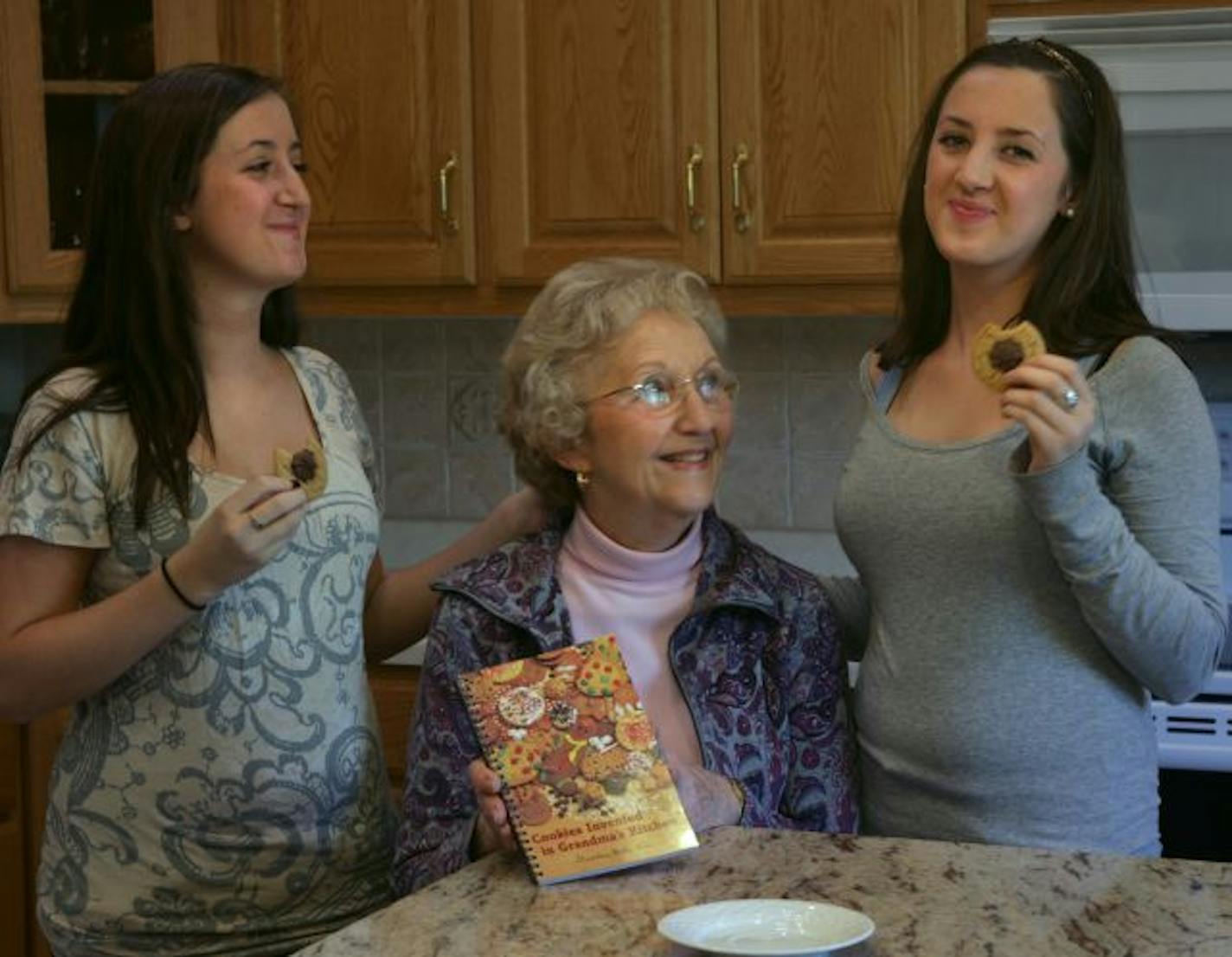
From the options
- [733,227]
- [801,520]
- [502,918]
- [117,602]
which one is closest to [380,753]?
[117,602]

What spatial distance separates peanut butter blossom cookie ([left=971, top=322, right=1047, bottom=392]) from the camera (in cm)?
174

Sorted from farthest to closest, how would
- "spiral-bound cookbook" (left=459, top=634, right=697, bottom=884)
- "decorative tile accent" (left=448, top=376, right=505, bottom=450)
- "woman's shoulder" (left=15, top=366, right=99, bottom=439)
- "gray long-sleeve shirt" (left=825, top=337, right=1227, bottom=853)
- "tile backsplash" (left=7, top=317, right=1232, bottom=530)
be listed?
"decorative tile accent" (left=448, top=376, right=505, bottom=450) → "tile backsplash" (left=7, top=317, right=1232, bottom=530) → "woman's shoulder" (left=15, top=366, right=99, bottom=439) → "gray long-sleeve shirt" (left=825, top=337, right=1227, bottom=853) → "spiral-bound cookbook" (left=459, top=634, right=697, bottom=884)

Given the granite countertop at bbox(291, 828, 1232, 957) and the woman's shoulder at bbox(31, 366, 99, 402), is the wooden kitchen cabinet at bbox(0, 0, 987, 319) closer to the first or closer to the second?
the woman's shoulder at bbox(31, 366, 99, 402)

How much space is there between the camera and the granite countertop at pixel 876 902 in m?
1.46

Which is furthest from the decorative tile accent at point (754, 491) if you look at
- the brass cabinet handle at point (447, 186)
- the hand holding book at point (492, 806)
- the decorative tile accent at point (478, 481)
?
the hand holding book at point (492, 806)

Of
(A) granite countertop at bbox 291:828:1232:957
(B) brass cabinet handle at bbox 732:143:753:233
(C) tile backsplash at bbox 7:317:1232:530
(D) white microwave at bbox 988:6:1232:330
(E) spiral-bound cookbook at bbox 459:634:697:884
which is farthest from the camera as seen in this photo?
(C) tile backsplash at bbox 7:317:1232:530

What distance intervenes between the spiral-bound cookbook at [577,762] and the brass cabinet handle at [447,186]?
63.9 inches

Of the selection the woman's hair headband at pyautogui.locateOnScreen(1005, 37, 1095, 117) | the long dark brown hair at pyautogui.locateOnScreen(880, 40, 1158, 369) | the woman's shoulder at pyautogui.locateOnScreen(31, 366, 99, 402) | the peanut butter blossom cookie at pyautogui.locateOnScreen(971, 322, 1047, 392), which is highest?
the woman's hair headband at pyautogui.locateOnScreen(1005, 37, 1095, 117)

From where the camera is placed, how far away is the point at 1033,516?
1805mm

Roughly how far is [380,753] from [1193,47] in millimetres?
1513

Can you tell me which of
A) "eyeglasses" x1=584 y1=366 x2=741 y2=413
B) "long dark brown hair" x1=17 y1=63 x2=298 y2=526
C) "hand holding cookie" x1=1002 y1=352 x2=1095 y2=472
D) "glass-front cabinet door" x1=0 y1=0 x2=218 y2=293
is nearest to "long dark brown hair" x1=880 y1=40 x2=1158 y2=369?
"hand holding cookie" x1=1002 y1=352 x2=1095 y2=472

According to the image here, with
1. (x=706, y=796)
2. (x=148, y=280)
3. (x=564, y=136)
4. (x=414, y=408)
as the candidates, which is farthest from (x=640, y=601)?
(x=414, y=408)

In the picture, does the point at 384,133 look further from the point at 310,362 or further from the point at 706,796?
the point at 706,796

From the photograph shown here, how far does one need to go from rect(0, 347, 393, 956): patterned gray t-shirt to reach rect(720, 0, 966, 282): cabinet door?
1.23m
